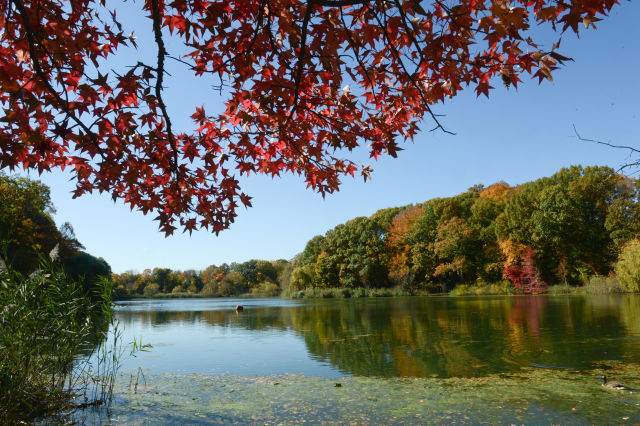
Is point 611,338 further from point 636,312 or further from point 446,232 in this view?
point 446,232

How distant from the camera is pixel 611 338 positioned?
7398 mm

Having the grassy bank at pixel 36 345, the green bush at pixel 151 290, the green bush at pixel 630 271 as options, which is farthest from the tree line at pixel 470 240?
the green bush at pixel 151 290

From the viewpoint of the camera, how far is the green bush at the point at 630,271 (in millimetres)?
18469

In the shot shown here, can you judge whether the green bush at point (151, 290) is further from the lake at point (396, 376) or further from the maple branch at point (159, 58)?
the maple branch at point (159, 58)

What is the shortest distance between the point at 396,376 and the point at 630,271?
61.1 feet

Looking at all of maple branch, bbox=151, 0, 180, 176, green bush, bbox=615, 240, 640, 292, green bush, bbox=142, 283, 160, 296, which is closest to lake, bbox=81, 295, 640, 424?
maple branch, bbox=151, 0, 180, 176

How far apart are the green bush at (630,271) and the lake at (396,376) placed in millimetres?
10822

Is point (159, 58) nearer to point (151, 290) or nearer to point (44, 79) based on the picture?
point (44, 79)

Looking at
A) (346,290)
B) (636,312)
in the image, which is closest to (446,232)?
(346,290)

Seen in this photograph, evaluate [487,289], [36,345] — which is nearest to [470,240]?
[487,289]

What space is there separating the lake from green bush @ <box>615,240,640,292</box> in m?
10.8

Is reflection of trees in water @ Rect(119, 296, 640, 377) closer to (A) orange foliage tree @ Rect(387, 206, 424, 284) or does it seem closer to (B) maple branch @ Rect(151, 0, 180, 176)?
(B) maple branch @ Rect(151, 0, 180, 176)

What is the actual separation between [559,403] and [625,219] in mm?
26008

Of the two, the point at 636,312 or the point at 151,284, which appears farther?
the point at 151,284
